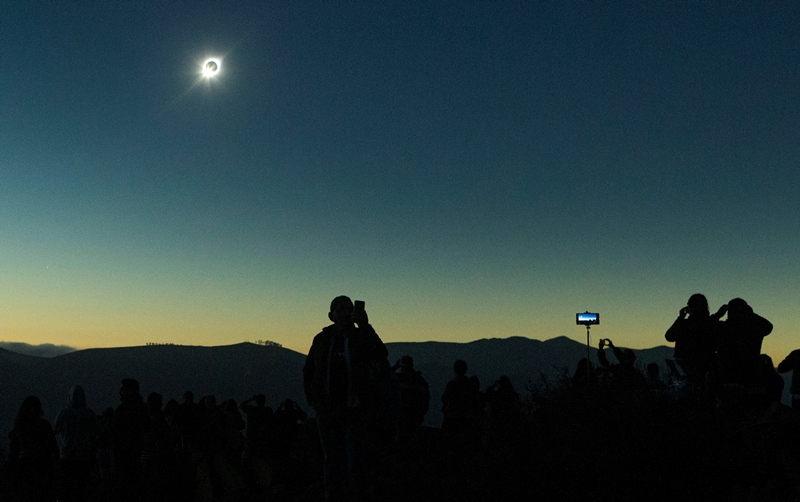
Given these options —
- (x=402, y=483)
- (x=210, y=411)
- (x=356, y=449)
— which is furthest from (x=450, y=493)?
(x=210, y=411)

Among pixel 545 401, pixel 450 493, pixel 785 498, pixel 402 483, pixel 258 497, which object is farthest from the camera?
pixel 258 497

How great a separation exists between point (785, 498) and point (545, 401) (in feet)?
14.6

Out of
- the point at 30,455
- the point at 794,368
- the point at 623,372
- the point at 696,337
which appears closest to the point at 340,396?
the point at 623,372

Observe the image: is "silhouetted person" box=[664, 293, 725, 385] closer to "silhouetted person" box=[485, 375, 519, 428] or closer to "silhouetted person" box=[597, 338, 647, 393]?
"silhouetted person" box=[597, 338, 647, 393]

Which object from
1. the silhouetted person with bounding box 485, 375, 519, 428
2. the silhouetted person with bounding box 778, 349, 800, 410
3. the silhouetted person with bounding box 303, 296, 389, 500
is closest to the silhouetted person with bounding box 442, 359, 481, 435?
the silhouetted person with bounding box 485, 375, 519, 428

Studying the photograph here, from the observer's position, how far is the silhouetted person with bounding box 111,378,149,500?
319 inches

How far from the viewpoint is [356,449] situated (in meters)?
5.71

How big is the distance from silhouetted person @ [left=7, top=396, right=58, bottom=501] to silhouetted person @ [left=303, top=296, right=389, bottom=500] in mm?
3988

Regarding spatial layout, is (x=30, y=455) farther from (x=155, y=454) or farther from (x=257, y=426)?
(x=257, y=426)

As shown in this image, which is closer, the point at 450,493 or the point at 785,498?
the point at 785,498

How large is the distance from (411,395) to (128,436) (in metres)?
4.15

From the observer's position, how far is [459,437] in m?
10.5

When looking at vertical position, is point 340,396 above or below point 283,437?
above

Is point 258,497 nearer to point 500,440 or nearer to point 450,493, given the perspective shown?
point 500,440
